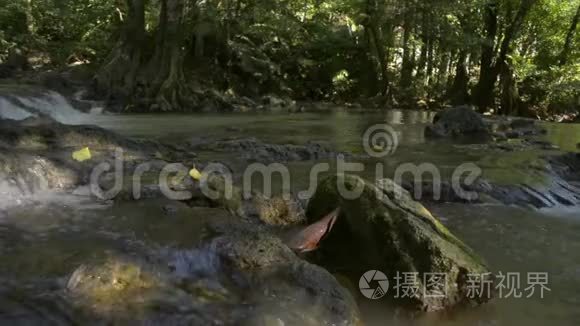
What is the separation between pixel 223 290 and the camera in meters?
3.21

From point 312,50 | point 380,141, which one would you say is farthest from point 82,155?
point 312,50

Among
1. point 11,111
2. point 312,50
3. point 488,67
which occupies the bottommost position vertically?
point 11,111

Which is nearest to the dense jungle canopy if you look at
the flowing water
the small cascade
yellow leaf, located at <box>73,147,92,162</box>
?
the small cascade

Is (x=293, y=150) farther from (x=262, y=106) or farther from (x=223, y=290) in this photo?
(x=262, y=106)

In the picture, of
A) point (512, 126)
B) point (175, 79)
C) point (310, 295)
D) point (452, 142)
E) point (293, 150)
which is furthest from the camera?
point (175, 79)

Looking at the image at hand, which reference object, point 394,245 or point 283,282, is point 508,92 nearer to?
point 394,245

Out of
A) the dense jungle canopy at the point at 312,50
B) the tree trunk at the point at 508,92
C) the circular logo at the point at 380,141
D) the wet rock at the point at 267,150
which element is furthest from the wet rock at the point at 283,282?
the tree trunk at the point at 508,92

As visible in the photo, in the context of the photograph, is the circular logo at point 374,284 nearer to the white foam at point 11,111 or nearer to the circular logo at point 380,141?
the circular logo at point 380,141

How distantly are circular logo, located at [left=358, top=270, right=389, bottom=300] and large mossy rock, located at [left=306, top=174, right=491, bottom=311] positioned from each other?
41mm

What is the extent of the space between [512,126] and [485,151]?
5.12 m

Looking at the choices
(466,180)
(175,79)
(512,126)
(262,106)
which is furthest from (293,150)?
(262,106)

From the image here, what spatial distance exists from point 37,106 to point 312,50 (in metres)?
14.3

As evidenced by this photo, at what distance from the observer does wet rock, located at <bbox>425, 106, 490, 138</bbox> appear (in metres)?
12.3

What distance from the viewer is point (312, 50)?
25.3 meters
